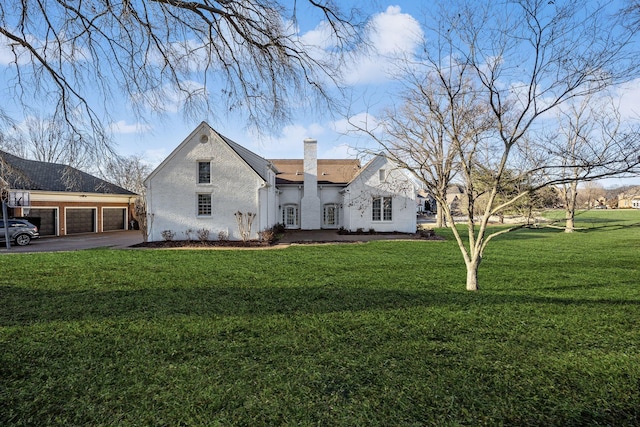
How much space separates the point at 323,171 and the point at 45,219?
66.7ft

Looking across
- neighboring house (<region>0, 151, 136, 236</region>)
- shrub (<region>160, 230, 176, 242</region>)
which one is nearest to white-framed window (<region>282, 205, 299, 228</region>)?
shrub (<region>160, 230, 176, 242</region>)

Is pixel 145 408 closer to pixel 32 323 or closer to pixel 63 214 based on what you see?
pixel 32 323

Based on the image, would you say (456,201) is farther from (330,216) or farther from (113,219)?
(113,219)

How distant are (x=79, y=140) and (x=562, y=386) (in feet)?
23.0

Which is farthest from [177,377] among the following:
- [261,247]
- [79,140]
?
[261,247]

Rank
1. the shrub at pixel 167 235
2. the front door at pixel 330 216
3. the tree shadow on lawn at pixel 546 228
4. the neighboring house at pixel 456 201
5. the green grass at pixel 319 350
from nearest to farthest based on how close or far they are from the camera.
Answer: the green grass at pixel 319 350 < the tree shadow on lawn at pixel 546 228 < the shrub at pixel 167 235 < the neighboring house at pixel 456 201 < the front door at pixel 330 216

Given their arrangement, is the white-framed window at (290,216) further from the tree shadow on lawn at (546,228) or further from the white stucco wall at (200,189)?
the tree shadow on lawn at (546,228)

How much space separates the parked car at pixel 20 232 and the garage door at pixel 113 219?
774 centimetres

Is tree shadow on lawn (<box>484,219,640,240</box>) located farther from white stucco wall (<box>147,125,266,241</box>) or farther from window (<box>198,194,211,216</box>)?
window (<box>198,194,211,216</box>)

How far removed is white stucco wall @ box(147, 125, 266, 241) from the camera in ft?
63.6

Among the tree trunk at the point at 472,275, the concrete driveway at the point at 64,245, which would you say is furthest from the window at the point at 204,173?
the tree trunk at the point at 472,275

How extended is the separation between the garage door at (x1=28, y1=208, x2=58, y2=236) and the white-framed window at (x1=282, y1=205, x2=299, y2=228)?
1564 cm

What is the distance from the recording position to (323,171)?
101 feet

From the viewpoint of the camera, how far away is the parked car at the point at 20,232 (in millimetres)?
18078
